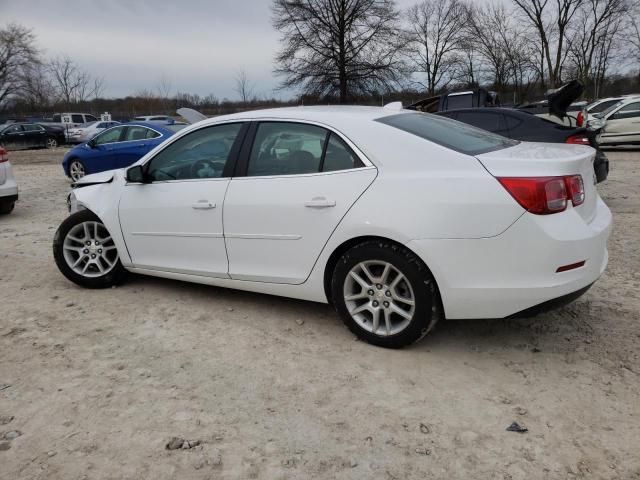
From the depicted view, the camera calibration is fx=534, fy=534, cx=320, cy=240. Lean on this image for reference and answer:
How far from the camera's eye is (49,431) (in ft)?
8.63

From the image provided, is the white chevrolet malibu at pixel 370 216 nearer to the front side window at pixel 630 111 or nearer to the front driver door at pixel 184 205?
the front driver door at pixel 184 205

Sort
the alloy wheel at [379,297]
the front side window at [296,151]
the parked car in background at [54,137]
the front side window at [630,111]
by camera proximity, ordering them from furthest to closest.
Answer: the parked car in background at [54,137]
the front side window at [630,111]
the front side window at [296,151]
the alloy wheel at [379,297]

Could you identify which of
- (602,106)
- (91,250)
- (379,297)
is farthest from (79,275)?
(602,106)

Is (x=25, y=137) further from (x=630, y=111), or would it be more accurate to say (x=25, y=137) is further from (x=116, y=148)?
(x=630, y=111)

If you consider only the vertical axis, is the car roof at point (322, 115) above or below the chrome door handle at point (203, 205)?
above

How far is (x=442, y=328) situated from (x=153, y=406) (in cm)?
200

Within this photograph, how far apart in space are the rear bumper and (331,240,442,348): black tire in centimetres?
7

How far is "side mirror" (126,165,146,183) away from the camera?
4.33 meters

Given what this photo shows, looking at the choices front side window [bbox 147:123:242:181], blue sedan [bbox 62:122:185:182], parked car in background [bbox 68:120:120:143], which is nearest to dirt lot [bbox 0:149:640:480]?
front side window [bbox 147:123:242:181]

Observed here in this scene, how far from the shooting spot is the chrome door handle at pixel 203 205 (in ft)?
12.9

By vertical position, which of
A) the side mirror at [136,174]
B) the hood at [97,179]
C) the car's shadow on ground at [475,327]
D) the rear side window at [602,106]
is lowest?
the car's shadow on ground at [475,327]

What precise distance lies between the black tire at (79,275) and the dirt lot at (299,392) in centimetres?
21

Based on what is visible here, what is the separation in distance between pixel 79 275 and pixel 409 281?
10.0 feet

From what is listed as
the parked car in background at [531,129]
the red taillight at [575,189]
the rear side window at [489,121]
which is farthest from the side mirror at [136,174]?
the rear side window at [489,121]
